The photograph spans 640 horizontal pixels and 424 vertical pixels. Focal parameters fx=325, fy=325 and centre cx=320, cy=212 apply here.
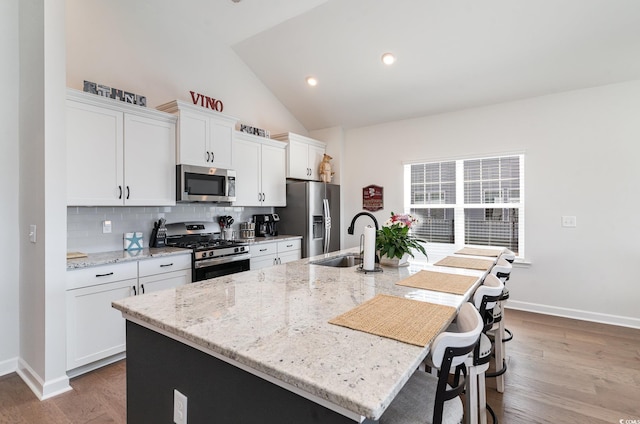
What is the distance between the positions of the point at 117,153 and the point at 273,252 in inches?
79.6

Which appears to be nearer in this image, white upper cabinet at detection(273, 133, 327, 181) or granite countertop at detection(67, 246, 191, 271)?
granite countertop at detection(67, 246, 191, 271)

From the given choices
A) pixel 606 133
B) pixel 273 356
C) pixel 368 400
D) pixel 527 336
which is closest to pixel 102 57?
pixel 273 356

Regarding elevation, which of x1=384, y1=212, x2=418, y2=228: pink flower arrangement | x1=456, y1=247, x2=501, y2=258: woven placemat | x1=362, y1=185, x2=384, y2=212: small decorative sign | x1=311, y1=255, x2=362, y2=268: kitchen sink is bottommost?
x1=311, y1=255, x2=362, y2=268: kitchen sink

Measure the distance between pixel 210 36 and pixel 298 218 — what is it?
2643mm

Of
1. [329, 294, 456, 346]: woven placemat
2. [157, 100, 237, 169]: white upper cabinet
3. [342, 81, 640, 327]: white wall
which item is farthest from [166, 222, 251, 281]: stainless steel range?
[342, 81, 640, 327]: white wall

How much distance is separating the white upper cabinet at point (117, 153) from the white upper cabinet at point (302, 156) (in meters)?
1.76

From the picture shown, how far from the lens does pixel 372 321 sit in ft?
3.94

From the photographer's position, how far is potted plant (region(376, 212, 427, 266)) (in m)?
2.31

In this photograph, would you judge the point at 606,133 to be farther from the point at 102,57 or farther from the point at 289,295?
the point at 102,57

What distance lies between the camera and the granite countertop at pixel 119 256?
8.04 ft

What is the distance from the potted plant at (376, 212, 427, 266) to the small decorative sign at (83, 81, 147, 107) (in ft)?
8.54

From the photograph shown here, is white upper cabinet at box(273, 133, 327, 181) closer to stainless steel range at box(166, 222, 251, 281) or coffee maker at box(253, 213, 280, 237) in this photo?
coffee maker at box(253, 213, 280, 237)

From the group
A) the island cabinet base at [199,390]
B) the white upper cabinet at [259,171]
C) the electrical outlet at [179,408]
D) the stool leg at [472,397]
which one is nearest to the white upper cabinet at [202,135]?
the white upper cabinet at [259,171]

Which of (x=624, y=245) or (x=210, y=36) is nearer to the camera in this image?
(x=624, y=245)
